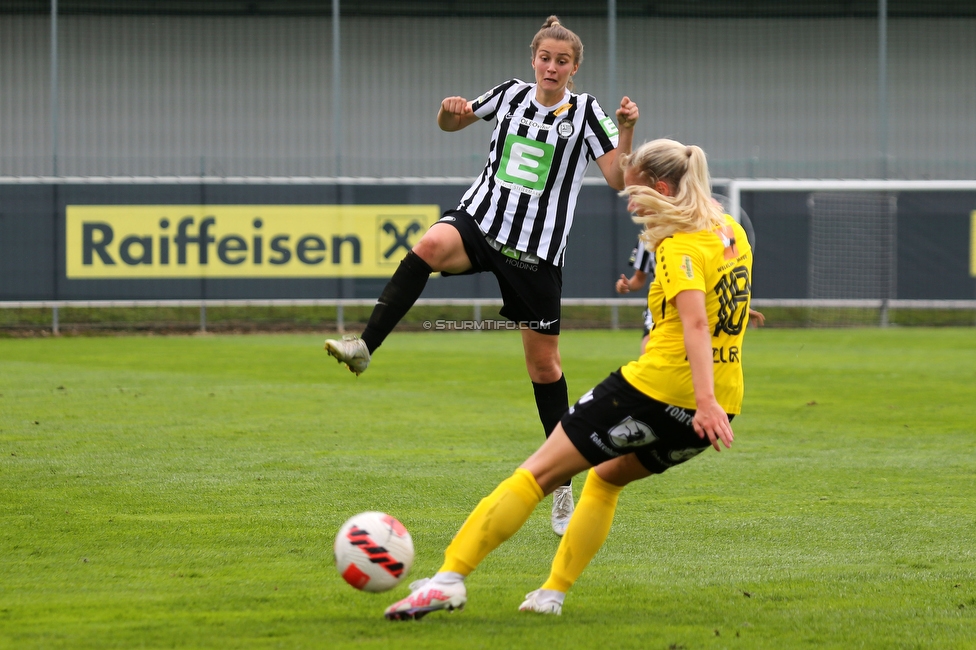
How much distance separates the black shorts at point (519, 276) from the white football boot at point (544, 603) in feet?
5.67

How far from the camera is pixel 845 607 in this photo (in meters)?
3.96

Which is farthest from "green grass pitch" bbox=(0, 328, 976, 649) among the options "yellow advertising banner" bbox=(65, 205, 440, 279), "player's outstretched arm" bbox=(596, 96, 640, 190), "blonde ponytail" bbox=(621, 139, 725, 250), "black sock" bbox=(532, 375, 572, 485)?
"yellow advertising banner" bbox=(65, 205, 440, 279)

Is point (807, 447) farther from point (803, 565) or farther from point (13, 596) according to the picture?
point (13, 596)

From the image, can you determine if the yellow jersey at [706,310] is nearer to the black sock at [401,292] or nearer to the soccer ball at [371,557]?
the soccer ball at [371,557]

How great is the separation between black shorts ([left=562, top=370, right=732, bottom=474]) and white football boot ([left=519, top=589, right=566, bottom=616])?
500mm

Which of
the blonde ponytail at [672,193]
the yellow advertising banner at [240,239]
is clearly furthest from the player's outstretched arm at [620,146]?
the yellow advertising banner at [240,239]

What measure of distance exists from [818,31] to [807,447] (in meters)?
21.2

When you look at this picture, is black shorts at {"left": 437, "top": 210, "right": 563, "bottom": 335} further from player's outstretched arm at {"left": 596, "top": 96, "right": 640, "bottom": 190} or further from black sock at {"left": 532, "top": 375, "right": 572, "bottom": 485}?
player's outstretched arm at {"left": 596, "top": 96, "right": 640, "bottom": 190}

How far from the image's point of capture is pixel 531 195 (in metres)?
5.37

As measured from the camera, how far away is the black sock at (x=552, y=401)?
5.59m

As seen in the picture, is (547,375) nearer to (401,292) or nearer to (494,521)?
(401,292)

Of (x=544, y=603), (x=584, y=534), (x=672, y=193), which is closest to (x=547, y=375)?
(x=584, y=534)

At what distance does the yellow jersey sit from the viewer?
11.9 ft

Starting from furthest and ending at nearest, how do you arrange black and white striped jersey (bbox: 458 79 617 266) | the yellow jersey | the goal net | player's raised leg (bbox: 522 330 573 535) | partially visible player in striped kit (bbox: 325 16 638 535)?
the goal net, player's raised leg (bbox: 522 330 573 535), black and white striped jersey (bbox: 458 79 617 266), partially visible player in striped kit (bbox: 325 16 638 535), the yellow jersey
